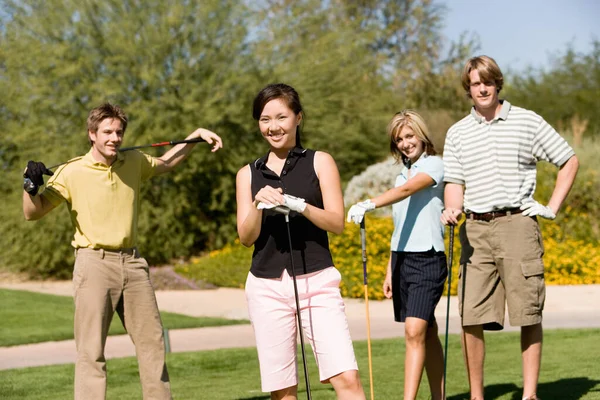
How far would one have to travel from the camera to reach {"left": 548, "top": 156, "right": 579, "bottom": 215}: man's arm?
221 inches

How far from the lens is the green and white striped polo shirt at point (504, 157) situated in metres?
5.66

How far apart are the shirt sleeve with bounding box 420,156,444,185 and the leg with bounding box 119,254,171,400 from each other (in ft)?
5.71

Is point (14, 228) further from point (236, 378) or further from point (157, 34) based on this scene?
point (236, 378)

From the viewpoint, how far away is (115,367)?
8531 mm

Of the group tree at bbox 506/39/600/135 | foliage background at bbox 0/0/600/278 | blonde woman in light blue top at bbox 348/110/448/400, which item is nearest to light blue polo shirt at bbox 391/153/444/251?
blonde woman in light blue top at bbox 348/110/448/400

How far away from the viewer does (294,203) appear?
13.6 feet

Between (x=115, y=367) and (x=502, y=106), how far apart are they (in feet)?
14.4

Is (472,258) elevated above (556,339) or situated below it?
above

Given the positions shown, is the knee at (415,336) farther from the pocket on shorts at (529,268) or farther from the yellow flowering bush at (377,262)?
the yellow flowering bush at (377,262)

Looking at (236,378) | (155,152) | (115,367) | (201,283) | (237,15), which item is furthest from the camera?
(237,15)

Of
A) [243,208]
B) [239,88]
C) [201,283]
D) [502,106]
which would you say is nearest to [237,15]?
[239,88]

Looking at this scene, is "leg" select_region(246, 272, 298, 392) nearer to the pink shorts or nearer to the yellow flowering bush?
the pink shorts

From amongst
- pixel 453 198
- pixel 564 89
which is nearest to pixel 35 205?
pixel 453 198

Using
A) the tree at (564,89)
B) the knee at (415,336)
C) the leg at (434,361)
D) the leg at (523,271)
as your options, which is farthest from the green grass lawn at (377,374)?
the tree at (564,89)
